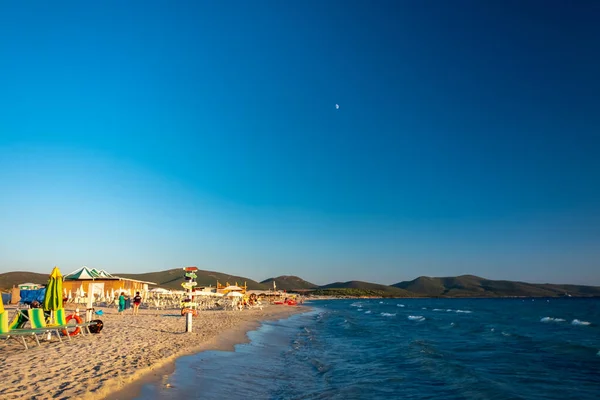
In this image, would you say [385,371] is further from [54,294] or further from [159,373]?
[54,294]

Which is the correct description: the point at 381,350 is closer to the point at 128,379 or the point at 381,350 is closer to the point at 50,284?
the point at 128,379

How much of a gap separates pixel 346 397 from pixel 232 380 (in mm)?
2924

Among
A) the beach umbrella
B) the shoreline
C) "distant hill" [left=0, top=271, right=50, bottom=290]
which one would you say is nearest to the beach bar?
the beach umbrella

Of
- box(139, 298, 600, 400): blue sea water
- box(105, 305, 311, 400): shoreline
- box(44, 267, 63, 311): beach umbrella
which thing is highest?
box(44, 267, 63, 311): beach umbrella

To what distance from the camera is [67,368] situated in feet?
28.7

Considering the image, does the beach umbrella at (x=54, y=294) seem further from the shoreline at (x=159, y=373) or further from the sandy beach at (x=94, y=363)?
the shoreline at (x=159, y=373)

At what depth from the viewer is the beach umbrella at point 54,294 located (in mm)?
14227

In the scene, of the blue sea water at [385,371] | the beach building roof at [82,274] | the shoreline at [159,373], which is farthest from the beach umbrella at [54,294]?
the beach building roof at [82,274]

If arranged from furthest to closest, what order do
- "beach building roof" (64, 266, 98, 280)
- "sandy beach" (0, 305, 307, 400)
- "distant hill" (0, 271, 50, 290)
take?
"distant hill" (0, 271, 50, 290) < "beach building roof" (64, 266, 98, 280) < "sandy beach" (0, 305, 307, 400)

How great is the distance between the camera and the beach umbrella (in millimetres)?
14227

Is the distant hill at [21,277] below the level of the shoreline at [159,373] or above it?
above

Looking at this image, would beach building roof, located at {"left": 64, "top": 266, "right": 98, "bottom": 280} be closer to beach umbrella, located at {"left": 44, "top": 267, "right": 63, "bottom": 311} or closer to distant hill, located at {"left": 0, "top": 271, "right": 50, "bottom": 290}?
beach umbrella, located at {"left": 44, "top": 267, "right": 63, "bottom": 311}

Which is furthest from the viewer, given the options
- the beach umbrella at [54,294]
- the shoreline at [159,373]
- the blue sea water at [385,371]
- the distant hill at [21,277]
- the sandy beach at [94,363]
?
the distant hill at [21,277]

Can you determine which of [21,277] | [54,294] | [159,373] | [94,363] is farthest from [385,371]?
[21,277]
